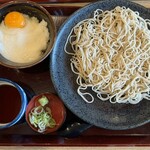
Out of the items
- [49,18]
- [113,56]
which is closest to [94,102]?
[113,56]

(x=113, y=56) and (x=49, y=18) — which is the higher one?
(x=49, y=18)

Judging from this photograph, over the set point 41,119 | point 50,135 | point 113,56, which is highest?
point 113,56

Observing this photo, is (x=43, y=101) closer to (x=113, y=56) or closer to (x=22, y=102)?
(x=22, y=102)

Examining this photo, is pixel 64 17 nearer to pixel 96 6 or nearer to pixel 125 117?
pixel 96 6

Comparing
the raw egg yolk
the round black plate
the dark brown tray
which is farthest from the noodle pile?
the raw egg yolk

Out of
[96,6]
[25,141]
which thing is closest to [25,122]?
[25,141]

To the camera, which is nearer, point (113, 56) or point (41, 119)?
point (41, 119)

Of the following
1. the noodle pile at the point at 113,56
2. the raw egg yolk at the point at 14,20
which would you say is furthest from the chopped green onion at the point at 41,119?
the raw egg yolk at the point at 14,20
